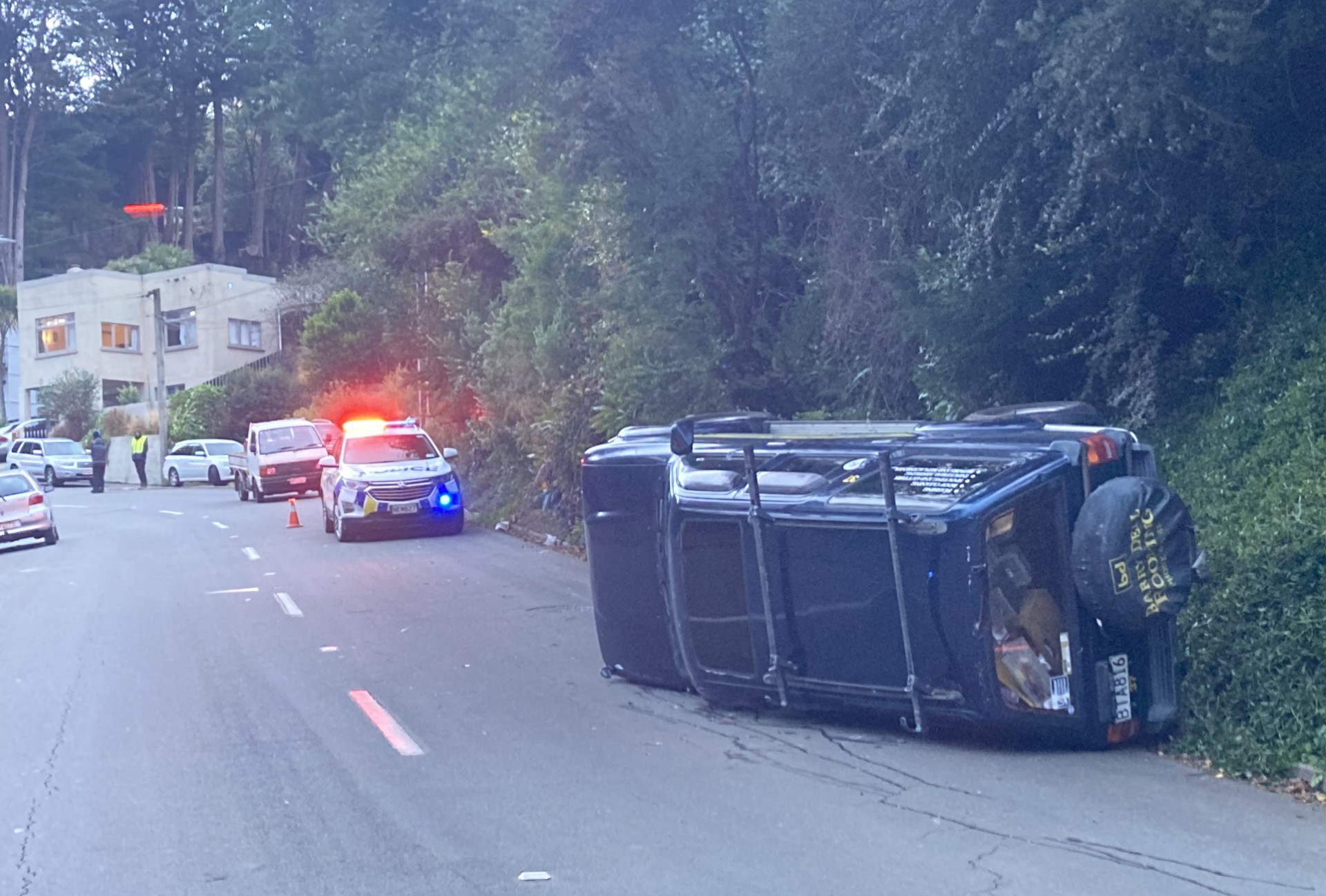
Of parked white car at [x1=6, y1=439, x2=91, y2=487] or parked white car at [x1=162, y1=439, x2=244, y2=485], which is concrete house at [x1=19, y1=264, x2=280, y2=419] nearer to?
parked white car at [x1=6, y1=439, x2=91, y2=487]

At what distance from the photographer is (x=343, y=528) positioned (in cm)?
2222

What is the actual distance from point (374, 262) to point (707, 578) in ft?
82.9

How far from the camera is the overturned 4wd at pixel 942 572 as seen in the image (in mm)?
7910

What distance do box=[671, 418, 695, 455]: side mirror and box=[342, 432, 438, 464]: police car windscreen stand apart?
1399cm

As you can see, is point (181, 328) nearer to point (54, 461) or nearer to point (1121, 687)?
point (54, 461)

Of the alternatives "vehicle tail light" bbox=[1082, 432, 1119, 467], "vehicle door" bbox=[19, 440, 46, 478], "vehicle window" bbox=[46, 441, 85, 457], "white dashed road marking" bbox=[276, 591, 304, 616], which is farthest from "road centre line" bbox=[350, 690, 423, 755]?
"vehicle door" bbox=[19, 440, 46, 478]

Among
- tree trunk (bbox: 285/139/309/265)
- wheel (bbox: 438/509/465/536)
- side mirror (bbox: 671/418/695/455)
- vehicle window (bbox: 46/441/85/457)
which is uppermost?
tree trunk (bbox: 285/139/309/265)

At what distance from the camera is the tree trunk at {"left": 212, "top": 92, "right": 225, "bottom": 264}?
66.9 metres

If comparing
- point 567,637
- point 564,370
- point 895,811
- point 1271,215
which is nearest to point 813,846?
point 895,811

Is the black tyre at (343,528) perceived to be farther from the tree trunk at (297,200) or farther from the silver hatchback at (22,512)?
the tree trunk at (297,200)

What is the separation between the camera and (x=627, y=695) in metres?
10.4

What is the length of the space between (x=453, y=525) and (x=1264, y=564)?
A: 16.2 m

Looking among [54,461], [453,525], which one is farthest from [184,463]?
[453,525]

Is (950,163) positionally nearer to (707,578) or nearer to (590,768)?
(707,578)
